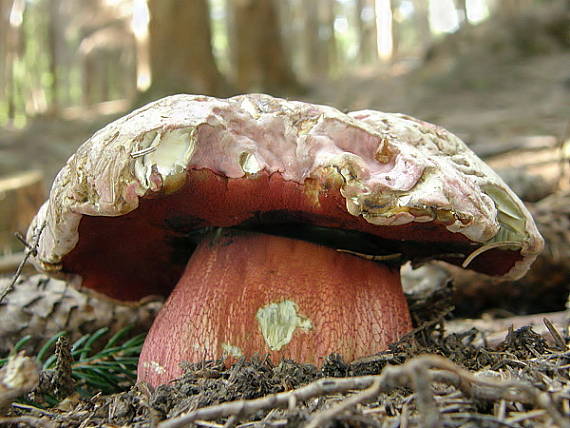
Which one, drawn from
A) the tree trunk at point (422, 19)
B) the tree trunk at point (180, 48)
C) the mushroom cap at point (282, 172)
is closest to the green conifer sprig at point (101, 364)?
the mushroom cap at point (282, 172)

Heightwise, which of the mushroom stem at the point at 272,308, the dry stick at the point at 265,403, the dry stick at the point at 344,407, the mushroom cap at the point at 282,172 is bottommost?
the mushroom stem at the point at 272,308

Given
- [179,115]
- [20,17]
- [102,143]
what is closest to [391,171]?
[179,115]

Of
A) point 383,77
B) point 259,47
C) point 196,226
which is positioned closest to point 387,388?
point 196,226

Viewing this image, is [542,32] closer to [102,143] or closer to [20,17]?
[102,143]

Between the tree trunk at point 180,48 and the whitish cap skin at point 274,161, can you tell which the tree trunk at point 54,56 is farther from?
the whitish cap skin at point 274,161

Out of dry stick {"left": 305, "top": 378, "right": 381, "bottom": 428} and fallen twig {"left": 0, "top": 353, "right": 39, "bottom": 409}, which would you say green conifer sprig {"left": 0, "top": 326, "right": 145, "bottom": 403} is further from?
dry stick {"left": 305, "top": 378, "right": 381, "bottom": 428}

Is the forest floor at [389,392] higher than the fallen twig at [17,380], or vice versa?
the fallen twig at [17,380]

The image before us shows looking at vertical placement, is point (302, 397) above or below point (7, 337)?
above

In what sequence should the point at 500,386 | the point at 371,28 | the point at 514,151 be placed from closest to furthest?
1. the point at 500,386
2. the point at 514,151
3. the point at 371,28
